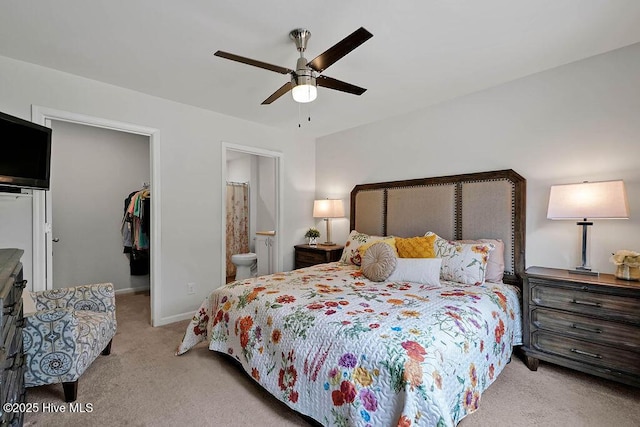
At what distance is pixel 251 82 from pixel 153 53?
0.81m

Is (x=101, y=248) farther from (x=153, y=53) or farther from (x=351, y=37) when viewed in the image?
(x=351, y=37)

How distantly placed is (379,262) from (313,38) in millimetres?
1830

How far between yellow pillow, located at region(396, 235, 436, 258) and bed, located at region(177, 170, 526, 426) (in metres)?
0.09

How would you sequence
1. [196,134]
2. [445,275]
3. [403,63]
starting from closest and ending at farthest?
[403,63], [445,275], [196,134]

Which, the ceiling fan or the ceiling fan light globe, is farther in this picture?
the ceiling fan light globe

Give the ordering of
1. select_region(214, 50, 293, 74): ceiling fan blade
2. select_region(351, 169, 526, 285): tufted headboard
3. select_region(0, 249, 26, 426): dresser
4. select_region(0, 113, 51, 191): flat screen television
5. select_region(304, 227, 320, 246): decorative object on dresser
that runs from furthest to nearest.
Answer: select_region(304, 227, 320, 246): decorative object on dresser
select_region(351, 169, 526, 285): tufted headboard
select_region(0, 113, 51, 191): flat screen television
select_region(214, 50, 293, 74): ceiling fan blade
select_region(0, 249, 26, 426): dresser

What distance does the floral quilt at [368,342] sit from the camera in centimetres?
136

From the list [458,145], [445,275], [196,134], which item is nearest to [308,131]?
[196,134]

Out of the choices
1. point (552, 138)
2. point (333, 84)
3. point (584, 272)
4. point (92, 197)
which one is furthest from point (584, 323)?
point (92, 197)

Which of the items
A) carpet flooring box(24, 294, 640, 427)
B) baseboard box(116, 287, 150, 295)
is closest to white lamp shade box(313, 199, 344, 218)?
carpet flooring box(24, 294, 640, 427)

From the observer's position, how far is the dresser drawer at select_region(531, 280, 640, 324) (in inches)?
78.0

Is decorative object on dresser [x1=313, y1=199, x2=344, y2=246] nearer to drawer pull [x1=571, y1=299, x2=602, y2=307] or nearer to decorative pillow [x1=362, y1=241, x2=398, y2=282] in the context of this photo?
decorative pillow [x1=362, y1=241, x2=398, y2=282]

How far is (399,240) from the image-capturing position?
3053 mm

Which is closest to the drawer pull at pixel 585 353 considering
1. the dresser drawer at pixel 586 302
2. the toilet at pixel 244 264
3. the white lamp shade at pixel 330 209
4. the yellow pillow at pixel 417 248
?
the dresser drawer at pixel 586 302
